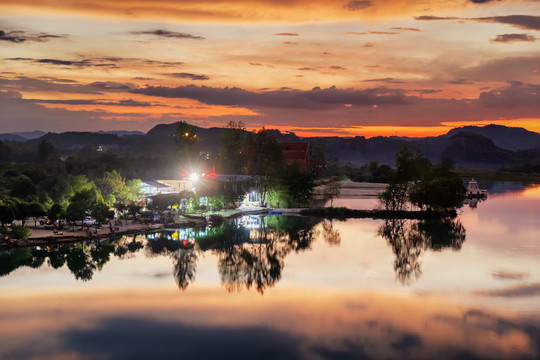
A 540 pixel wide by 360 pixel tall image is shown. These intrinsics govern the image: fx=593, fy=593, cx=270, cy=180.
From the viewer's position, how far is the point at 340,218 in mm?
71250

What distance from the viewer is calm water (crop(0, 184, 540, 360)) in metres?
25.3

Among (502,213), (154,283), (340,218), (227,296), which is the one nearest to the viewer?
(227,296)

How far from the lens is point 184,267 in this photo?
134 feet

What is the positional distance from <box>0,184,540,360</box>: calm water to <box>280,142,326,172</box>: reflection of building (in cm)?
7394

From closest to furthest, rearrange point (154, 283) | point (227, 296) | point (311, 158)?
1. point (227, 296)
2. point (154, 283)
3. point (311, 158)

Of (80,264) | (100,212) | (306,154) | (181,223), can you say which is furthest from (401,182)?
(306,154)

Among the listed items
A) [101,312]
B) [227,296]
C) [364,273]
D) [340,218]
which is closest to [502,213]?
[340,218]

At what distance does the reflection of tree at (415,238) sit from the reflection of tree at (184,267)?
13.5 meters

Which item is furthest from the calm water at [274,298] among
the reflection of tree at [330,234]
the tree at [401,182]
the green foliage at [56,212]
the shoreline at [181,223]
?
the tree at [401,182]

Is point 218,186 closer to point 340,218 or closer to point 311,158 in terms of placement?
point 340,218

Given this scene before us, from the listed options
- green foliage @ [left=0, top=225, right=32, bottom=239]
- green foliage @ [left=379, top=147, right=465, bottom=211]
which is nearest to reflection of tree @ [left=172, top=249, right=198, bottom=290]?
green foliage @ [left=0, top=225, right=32, bottom=239]

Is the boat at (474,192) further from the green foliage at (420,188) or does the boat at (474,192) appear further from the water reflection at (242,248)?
the water reflection at (242,248)

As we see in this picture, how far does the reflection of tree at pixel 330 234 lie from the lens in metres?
52.7

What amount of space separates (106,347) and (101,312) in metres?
5.42
